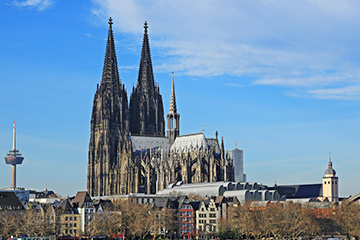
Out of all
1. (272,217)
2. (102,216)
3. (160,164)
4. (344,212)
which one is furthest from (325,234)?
(160,164)

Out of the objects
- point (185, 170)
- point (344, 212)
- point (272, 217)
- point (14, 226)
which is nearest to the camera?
point (14, 226)

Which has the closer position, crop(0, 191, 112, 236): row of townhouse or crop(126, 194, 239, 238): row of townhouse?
crop(0, 191, 112, 236): row of townhouse

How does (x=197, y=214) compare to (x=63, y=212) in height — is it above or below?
below

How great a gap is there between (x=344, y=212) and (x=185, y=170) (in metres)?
54.9

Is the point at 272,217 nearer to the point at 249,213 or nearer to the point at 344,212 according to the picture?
the point at 249,213

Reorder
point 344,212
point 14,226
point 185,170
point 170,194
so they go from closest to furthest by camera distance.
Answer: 1. point 14,226
2. point 344,212
3. point 170,194
4. point 185,170

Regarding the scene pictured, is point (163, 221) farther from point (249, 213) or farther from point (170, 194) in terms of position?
point (170, 194)

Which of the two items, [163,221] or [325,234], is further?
[325,234]

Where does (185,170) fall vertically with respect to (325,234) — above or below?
above

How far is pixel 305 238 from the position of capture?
134 meters

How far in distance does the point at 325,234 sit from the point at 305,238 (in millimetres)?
11765

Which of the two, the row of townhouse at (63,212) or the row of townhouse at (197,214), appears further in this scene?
the row of townhouse at (197,214)

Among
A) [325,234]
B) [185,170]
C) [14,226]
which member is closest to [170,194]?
[185,170]

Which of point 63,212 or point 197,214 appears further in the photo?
point 197,214
